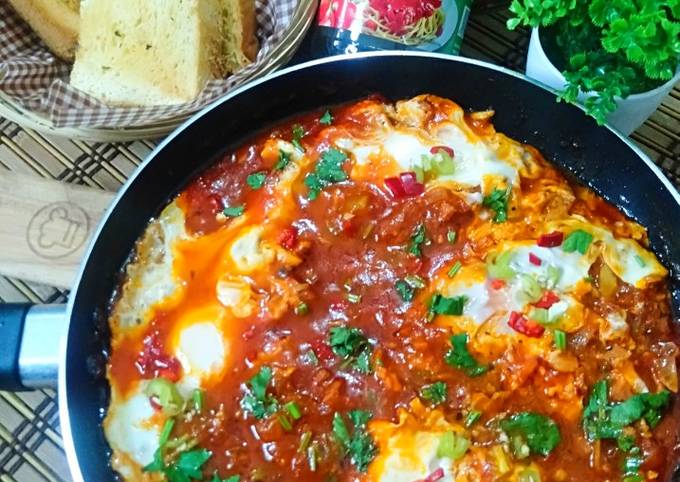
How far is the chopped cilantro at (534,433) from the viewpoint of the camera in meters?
2.19

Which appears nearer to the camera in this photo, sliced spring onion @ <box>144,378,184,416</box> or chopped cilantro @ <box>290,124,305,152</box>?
sliced spring onion @ <box>144,378,184,416</box>

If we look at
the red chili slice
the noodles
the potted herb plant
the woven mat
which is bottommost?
the woven mat

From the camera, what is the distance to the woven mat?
258 cm

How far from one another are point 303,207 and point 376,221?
0.76ft

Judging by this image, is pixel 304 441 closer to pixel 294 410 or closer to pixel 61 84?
pixel 294 410

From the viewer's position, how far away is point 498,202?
2.42 meters

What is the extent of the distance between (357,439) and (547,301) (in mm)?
666

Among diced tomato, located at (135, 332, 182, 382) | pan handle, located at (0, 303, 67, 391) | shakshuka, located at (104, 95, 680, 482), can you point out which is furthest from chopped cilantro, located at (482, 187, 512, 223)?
pan handle, located at (0, 303, 67, 391)

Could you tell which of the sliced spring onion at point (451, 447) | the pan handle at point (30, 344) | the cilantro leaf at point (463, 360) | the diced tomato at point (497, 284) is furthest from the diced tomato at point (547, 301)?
the pan handle at point (30, 344)

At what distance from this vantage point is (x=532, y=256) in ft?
7.63

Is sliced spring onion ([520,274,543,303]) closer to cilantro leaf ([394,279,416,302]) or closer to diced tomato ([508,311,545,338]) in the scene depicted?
diced tomato ([508,311,545,338])

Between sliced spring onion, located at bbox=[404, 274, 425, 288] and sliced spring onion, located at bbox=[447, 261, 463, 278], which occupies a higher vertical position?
sliced spring onion, located at bbox=[447, 261, 463, 278]

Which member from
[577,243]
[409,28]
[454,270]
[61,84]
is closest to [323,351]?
[454,270]

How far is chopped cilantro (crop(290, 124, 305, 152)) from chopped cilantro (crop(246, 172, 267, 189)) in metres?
0.14
